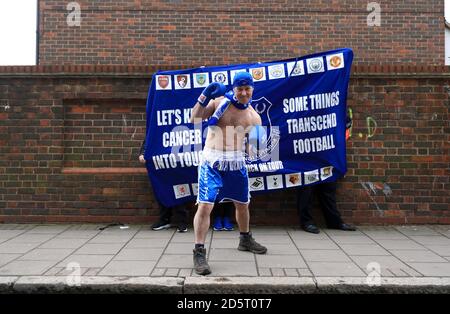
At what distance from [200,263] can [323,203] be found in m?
2.71

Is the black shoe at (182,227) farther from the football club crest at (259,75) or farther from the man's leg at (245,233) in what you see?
the football club crest at (259,75)

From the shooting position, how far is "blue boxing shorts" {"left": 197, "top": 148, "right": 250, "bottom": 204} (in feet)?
14.6

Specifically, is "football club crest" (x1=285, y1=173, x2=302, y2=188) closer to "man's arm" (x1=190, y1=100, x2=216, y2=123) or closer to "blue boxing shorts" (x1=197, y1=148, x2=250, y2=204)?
"blue boxing shorts" (x1=197, y1=148, x2=250, y2=204)

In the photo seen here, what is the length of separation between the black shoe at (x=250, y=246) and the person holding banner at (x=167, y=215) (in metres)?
1.39

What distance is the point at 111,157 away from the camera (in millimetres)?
6730

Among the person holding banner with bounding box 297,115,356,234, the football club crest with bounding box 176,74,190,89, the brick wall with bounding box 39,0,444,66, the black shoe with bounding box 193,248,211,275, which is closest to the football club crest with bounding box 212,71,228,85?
the football club crest with bounding box 176,74,190,89

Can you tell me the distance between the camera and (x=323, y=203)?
20.8ft

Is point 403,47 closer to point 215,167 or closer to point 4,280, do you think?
point 215,167

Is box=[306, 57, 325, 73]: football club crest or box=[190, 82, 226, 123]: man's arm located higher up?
box=[306, 57, 325, 73]: football club crest

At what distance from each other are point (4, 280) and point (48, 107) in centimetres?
339

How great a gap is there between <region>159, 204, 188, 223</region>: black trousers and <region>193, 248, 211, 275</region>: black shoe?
1.95 meters

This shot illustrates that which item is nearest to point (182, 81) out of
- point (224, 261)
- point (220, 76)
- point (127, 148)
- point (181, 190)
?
point (220, 76)

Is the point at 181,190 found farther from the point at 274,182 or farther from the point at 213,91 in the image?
the point at 213,91
